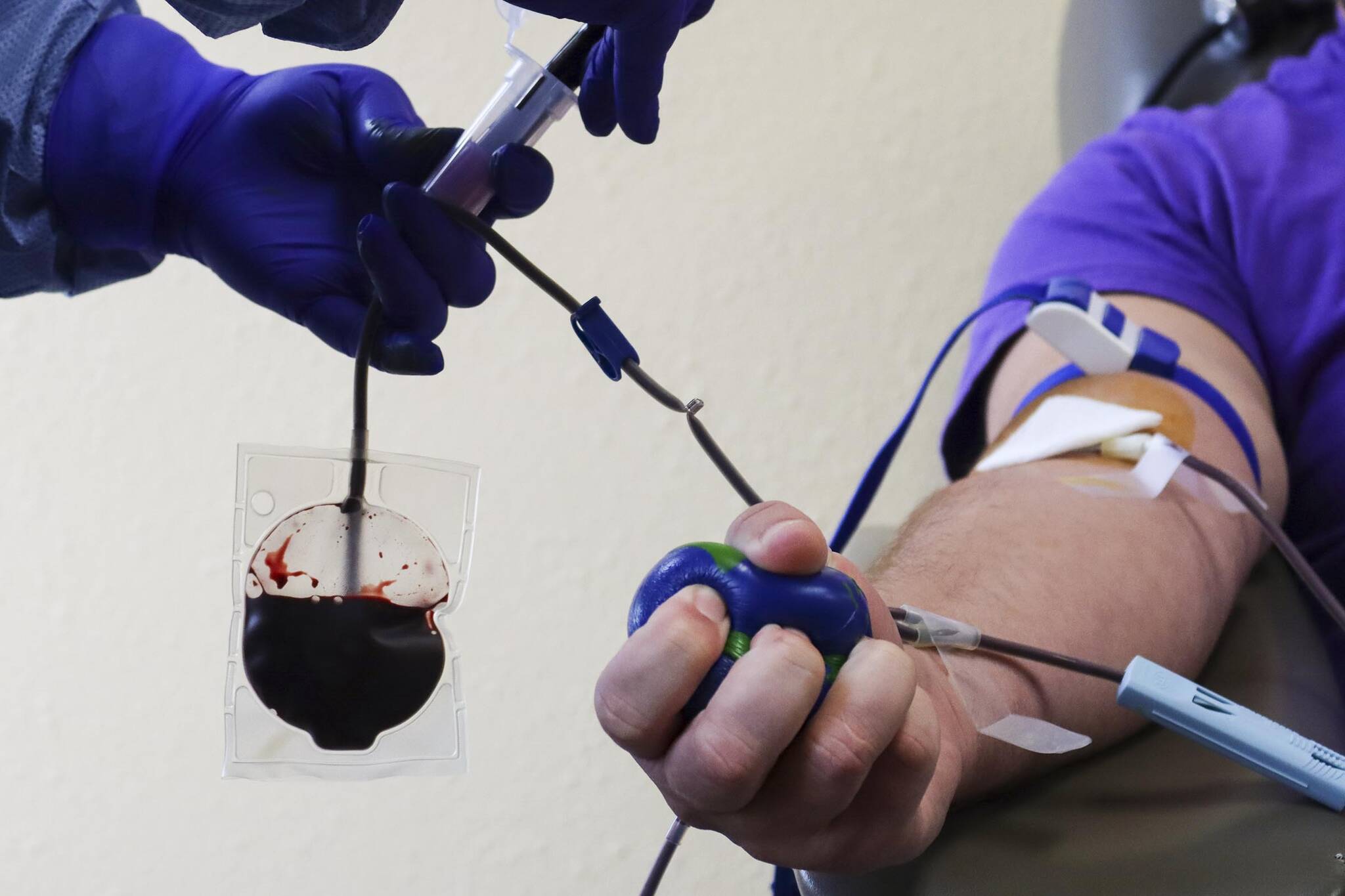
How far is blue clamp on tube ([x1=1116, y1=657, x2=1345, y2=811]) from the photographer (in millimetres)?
445

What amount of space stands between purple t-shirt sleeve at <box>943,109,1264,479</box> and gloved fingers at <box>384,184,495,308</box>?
542 millimetres

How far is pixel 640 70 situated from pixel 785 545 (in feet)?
0.77

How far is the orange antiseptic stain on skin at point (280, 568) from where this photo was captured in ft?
1.30

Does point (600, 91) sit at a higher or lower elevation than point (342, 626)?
higher

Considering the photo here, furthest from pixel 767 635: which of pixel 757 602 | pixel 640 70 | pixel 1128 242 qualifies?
pixel 1128 242

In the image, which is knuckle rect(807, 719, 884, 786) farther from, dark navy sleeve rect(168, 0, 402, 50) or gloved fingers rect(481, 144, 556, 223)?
dark navy sleeve rect(168, 0, 402, 50)

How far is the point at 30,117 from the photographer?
51 centimetres

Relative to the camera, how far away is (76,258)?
22.9 inches

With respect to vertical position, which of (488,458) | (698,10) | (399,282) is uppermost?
(698,10)

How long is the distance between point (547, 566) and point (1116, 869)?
454 mm

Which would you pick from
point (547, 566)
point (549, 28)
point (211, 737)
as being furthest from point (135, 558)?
point (549, 28)

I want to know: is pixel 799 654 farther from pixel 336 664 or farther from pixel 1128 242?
pixel 1128 242

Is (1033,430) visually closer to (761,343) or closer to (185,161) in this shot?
(761,343)

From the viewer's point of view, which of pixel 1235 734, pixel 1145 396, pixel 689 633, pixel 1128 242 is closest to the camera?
pixel 689 633
